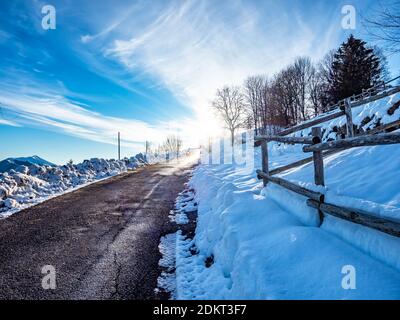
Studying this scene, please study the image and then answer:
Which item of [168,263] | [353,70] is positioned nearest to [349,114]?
[168,263]

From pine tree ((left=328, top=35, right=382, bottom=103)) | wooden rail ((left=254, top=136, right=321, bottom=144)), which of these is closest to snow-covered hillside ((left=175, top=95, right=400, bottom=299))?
wooden rail ((left=254, top=136, right=321, bottom=144))

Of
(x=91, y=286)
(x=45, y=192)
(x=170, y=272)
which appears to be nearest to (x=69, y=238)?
(x=91, y=286)

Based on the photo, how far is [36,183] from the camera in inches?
462

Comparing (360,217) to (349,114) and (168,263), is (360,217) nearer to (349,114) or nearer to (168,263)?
(168,263)

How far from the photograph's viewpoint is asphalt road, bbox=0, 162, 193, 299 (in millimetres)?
3908

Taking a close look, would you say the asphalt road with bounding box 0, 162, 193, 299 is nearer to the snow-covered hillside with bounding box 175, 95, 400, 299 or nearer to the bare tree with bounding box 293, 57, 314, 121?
the snow-covered hillside with bounding box 175, 95, 400, 299

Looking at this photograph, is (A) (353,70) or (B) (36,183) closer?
(B) (36,183)

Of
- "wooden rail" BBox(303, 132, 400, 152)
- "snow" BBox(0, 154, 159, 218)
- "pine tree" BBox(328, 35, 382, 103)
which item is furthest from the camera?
"pine tree" BBox(328, 35, 382, 103)

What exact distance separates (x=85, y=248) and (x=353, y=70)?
124ft

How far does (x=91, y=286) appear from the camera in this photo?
395 centimetres

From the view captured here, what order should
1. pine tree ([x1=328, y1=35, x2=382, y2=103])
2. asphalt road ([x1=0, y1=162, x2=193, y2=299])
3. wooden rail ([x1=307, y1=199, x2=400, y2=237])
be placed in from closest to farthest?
wooden rail ([x1=307, y1=199, x2=400, y2=237]) → asphalt road ([x1=0, y1=162, x2=193, y2=299]) → pine tree ([x1=328, y1=35, x2=382, y2=103])

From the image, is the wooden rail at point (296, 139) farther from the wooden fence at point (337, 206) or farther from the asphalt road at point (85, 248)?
the asphalt road at point (85, 248)

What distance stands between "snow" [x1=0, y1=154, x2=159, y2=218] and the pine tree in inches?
1231
